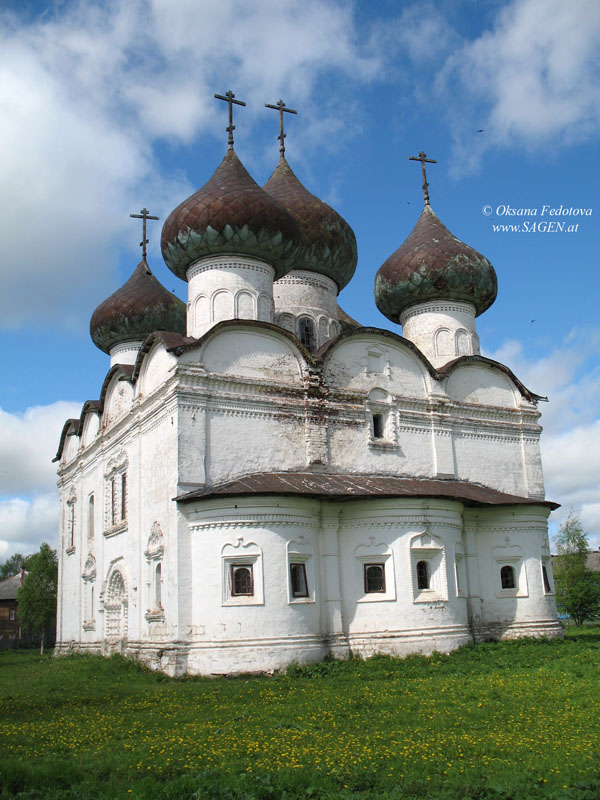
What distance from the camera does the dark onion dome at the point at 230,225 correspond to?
49.0 ft

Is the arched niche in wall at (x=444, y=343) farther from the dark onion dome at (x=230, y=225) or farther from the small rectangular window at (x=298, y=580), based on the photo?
the small rectangular window at (x=298, y=580)

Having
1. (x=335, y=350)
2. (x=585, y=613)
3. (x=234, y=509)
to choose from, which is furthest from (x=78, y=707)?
(x=585, y=613)

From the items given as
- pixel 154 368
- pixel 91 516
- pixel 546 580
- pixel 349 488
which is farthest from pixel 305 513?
pixel 91 516

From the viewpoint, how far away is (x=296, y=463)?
13.9 metres

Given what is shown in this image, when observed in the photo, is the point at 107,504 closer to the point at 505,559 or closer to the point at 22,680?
the point at 22,680

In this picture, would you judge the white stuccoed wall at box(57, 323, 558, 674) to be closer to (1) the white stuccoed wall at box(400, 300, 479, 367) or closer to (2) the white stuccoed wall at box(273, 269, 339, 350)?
(1) the white stuccoed wall at box(400, 300, 479, 367)

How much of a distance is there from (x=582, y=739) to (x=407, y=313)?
520 inches

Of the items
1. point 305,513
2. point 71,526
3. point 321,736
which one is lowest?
point 321,736

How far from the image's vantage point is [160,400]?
45.5 ft

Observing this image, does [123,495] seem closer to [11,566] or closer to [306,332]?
[306,332]

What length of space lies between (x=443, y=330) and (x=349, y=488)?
6097 millimetres

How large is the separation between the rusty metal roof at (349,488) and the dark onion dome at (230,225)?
4658 millimetres

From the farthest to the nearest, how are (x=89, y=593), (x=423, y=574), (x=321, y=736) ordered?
(x=89, y=593) < (x=423, y=574) < (x=321, y=736)

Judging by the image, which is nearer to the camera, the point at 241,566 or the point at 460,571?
the point at 241,566
